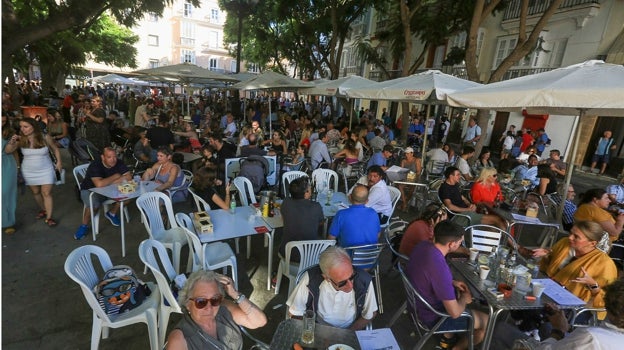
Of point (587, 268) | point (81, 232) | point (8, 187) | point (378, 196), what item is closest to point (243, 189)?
point (378, 196)

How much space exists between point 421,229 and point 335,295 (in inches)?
60.9

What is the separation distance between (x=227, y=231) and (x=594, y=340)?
11.4ft

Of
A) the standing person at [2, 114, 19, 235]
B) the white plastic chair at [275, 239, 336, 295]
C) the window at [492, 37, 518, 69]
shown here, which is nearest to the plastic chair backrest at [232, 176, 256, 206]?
the white plastic chair at [275, 239, 336, 295]

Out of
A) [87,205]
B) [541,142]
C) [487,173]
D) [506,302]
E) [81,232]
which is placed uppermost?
[541,142]

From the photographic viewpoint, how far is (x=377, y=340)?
2.41 meters

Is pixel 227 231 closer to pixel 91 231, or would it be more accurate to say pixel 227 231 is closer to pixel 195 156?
pixel 91 231

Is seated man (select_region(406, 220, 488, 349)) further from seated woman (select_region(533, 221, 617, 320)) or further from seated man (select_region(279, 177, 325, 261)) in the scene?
seated man (select_region(279, 177, 325, 261))

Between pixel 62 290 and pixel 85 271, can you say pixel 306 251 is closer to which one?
pixel 85 271

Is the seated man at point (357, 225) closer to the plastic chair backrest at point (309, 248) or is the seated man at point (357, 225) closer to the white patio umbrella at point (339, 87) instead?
the plastic chair backrest at point (309, 248)

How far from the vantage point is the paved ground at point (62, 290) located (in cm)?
329

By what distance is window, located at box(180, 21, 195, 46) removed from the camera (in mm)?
42969

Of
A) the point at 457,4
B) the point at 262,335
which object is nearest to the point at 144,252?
the point at 262,335

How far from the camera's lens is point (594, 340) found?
2.09 metres

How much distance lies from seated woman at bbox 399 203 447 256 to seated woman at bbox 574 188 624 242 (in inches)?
96.3
